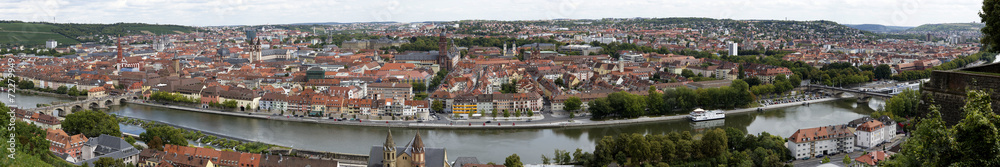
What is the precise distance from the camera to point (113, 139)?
30.6 feet

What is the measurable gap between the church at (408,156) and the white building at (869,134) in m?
6.33

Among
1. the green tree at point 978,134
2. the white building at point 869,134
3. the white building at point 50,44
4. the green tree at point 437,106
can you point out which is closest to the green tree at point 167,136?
the green tree at point 437,106

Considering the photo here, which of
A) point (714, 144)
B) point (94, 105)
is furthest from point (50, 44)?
point (714, 144)

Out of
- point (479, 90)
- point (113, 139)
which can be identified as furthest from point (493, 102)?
point (113, 139)

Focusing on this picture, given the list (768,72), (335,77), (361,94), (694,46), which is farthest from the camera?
(694,46)

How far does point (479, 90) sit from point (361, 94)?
302 cm

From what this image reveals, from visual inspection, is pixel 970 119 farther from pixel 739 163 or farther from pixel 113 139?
pixel 113 139

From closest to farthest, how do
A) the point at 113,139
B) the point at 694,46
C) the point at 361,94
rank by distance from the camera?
the point at 113,139 → the point at 361,94 → the point at 694,46

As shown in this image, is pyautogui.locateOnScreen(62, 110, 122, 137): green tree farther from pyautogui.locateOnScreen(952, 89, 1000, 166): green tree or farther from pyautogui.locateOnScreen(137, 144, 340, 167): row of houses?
pyautogui.locateOnScreen(952, 89, 1000, 166): green tree

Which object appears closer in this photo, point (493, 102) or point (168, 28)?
point (493, 102)

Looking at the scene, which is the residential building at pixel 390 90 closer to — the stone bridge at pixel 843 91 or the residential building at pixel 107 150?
the residential building at pixel 107 150

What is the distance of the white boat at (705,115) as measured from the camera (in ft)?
45.1

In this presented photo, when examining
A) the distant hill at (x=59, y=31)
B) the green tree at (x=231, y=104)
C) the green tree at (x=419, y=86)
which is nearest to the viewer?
the green tree at (x=231, y=104)

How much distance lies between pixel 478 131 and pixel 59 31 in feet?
106
